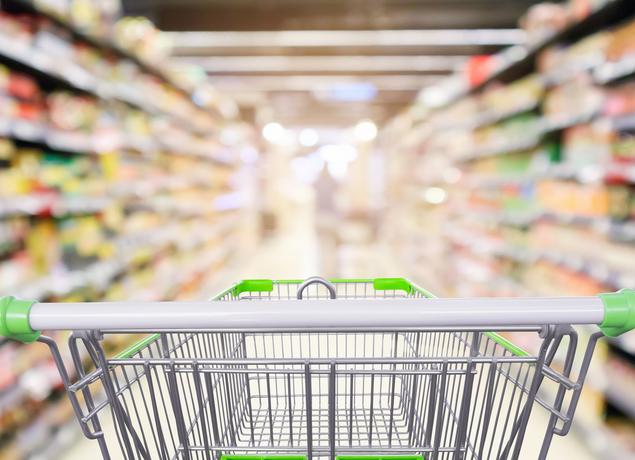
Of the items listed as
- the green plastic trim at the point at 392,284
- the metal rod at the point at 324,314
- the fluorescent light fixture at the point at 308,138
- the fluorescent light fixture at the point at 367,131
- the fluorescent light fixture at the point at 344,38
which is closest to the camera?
the metal rod at the point at 324,314

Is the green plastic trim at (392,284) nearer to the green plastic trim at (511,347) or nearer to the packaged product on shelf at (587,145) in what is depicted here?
the green plastic trim at (511,347)

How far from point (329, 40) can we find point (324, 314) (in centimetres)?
831

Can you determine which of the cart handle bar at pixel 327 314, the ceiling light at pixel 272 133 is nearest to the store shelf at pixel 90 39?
the cart handle bar at pixel 327 314

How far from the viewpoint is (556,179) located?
139 inches

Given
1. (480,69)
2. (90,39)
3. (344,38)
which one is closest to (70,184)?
(90,39)

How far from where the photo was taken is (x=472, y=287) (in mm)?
5266

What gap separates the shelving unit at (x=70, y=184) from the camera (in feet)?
8.30

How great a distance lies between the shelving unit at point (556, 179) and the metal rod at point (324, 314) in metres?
2.15

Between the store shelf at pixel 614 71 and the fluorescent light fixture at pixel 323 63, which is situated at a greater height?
the fluorescent light fixture at pixel 323 63

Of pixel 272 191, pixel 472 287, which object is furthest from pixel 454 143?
pixel 272 191

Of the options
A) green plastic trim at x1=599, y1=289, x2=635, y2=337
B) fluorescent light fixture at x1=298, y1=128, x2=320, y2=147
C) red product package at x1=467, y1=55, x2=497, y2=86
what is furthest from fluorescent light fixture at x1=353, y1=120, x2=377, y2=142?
green plastic trim at x1=599, y1=289, x2=635, y2=337

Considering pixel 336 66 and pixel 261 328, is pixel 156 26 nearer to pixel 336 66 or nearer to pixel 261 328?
pixel 336 66

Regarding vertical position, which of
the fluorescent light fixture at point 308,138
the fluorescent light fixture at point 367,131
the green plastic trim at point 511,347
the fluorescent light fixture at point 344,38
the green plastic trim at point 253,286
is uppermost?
the fluorescent light fixture at point 344,38

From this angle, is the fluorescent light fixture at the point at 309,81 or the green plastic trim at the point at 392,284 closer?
the green plastic trim at the point at 392,284
